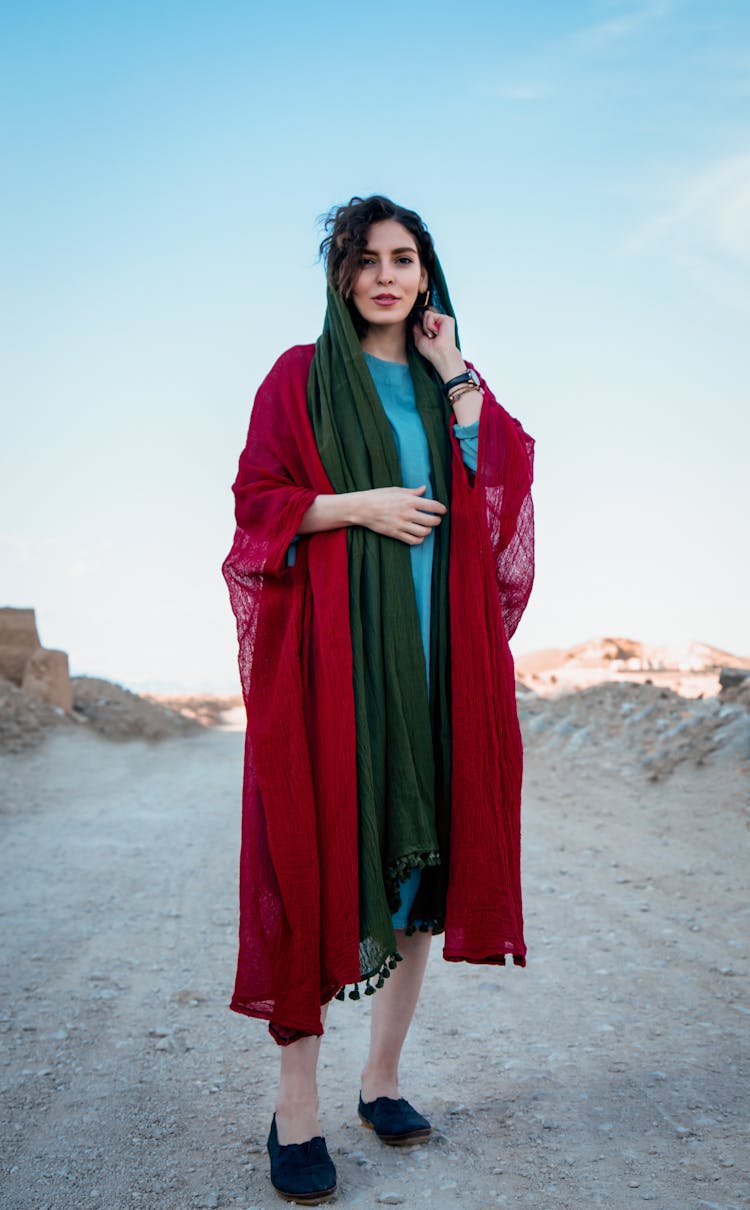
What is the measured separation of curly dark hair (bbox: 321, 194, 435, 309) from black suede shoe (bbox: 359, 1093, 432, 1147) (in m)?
2.02

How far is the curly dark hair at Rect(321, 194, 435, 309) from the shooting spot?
245cm

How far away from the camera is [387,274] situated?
2443mm

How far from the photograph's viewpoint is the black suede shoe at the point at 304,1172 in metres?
2.18

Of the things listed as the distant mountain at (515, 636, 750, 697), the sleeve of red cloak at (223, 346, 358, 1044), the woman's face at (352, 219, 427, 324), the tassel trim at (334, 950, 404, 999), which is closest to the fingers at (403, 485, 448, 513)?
the sleeve of red cloak at (223, 346, 358, 1044)

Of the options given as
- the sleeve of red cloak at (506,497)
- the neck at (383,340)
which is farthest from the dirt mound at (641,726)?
the neck at (383,340)

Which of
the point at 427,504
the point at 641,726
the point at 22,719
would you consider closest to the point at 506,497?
the point at 427,504

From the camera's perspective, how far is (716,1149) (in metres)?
2.35

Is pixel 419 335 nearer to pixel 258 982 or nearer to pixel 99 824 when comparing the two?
pixel 258 982

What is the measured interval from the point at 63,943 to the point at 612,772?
4.20 meters

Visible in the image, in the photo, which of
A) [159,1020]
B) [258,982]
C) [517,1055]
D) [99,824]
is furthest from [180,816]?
[258,982]

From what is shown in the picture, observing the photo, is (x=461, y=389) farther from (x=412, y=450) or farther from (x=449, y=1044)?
(x=449, y=1044)

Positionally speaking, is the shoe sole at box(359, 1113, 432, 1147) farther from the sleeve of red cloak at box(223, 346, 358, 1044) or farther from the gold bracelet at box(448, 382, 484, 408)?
the gold bracelet at box(448, 382, 484, 408)

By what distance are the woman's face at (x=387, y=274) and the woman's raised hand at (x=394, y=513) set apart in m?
0.48

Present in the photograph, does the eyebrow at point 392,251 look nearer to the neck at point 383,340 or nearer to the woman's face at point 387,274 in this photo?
the woman's face at point 387,274
